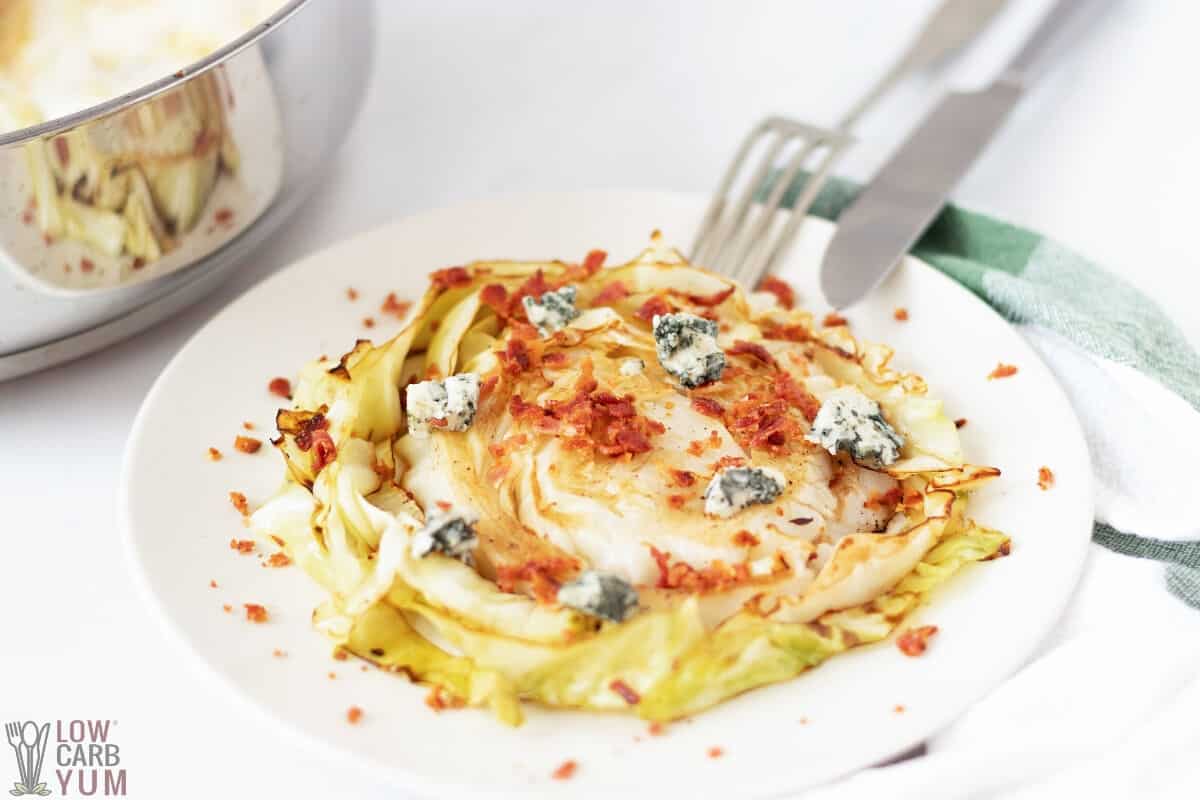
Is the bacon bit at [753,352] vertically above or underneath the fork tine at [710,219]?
underneath

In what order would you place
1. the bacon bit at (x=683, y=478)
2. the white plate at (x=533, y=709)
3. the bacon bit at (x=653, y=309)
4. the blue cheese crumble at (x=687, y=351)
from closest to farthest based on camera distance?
the white plate at (x=533, y=709), the bacon bit at (x=683, y=478), the blue cheese crumble at (x=687, y=351), the bacon bit at (x=653, y=309)

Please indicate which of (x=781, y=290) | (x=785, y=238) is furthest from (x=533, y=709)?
(x=785, y=238)

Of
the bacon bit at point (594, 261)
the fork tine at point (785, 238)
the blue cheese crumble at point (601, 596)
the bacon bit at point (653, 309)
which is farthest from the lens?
the fork tine at point (785, 238)

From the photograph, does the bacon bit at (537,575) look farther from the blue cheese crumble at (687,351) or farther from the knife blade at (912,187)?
the knife blade at (912,187)

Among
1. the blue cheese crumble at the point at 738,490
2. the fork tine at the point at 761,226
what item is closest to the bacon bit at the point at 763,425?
the blue cheese crumble at the point at 738,490

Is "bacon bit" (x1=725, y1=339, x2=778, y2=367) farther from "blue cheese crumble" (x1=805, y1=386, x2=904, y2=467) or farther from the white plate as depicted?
the white plate

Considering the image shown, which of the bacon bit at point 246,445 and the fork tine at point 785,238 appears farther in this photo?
the fork tine at point 785,238
